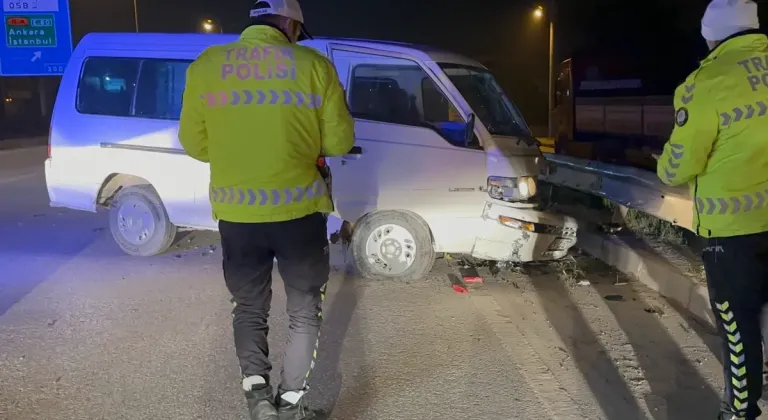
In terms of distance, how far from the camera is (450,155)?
5.85 m

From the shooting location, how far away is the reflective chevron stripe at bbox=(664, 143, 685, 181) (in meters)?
2.86

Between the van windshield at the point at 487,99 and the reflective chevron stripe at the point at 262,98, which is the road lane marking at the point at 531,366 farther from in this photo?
the reflective chevron stripe at the point at 262,98

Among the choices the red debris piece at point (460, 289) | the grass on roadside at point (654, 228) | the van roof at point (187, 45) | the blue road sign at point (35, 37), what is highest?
the blue road sign at point (35, 37)

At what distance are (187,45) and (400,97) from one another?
2221 millimetres

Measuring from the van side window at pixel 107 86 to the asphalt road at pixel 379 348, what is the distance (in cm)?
164

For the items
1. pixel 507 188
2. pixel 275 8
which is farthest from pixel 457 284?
pixel 275 8

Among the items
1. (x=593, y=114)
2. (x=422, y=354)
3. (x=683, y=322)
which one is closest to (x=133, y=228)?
(x=422, y=354)

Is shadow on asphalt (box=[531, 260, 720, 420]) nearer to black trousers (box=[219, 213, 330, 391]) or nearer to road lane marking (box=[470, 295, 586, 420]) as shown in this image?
road lane marking (box=[470, 295, 586, 420])

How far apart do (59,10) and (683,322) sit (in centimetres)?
1833

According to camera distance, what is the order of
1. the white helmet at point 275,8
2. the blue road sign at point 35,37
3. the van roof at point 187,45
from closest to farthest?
the white helmet at point 275,8
the van roof at point 187,45
the blue road sign at point 35,37

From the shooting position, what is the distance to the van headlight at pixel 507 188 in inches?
230

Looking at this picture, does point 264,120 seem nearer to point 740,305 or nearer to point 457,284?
point 740,305

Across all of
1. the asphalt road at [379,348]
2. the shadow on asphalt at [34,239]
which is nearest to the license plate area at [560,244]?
the asphalt road at [379,348]

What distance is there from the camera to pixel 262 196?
120 inches
